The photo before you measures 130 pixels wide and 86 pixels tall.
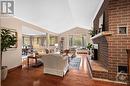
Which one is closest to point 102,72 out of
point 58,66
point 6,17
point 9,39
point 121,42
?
point 121,42

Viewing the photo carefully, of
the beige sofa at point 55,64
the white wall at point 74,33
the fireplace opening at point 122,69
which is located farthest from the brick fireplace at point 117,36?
the white wall at point 74,33

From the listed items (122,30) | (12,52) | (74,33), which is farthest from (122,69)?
(74,33)

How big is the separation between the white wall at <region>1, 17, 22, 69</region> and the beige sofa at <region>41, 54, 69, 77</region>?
153 centimetres

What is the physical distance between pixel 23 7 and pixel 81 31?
9.47m

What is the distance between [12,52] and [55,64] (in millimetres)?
2050

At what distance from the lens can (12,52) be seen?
4738 mm

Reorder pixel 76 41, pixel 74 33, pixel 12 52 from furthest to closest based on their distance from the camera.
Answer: pixel 76 41 → pixel 74 33 → pixel 12 52

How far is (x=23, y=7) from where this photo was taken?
3.91 m

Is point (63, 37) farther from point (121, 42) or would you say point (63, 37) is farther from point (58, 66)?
point (121, 42)

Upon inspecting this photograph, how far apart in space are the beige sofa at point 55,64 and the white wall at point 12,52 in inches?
60.4

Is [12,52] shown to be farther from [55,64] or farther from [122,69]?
[122,69]

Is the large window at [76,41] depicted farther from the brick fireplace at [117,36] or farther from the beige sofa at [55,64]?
the brick fireplace at [117,36]

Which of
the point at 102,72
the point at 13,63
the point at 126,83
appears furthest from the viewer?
the point at 13,63

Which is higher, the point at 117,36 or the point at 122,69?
the point at 117,36
